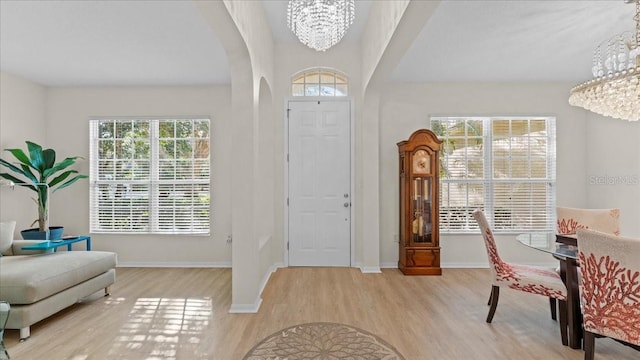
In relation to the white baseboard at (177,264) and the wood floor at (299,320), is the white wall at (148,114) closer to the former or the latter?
the white baseboard at (177,264)

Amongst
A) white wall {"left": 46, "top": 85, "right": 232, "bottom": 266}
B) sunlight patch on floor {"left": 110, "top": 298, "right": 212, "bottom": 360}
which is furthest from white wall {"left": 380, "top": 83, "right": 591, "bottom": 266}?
sunlight patch on floor {"left": 110, "top": 298, "right": 212, "bottom": 360}

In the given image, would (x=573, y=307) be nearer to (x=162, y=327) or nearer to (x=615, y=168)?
(x=615, y=168)

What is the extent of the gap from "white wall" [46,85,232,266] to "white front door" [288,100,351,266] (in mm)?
1049

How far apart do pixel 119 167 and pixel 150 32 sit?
Result: 2.62 m

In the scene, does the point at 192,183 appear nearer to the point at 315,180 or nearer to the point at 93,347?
the point at 315,180

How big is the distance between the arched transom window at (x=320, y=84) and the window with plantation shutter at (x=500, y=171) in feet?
4.95

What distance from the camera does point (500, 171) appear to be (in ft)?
18.5

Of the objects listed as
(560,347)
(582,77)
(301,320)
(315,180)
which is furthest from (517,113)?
(301,320)

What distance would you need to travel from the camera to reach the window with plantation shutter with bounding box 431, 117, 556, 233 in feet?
18.4

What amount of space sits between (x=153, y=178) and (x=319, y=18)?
4.03 metres

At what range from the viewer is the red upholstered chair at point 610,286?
87.1 inches

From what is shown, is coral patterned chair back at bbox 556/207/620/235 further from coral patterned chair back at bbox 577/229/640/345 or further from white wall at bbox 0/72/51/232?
white wall at bbox 0/72/51/232

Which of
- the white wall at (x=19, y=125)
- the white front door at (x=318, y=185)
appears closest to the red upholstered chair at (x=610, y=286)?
the white front door at (x=318, y=185)

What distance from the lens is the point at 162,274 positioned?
204 inches
